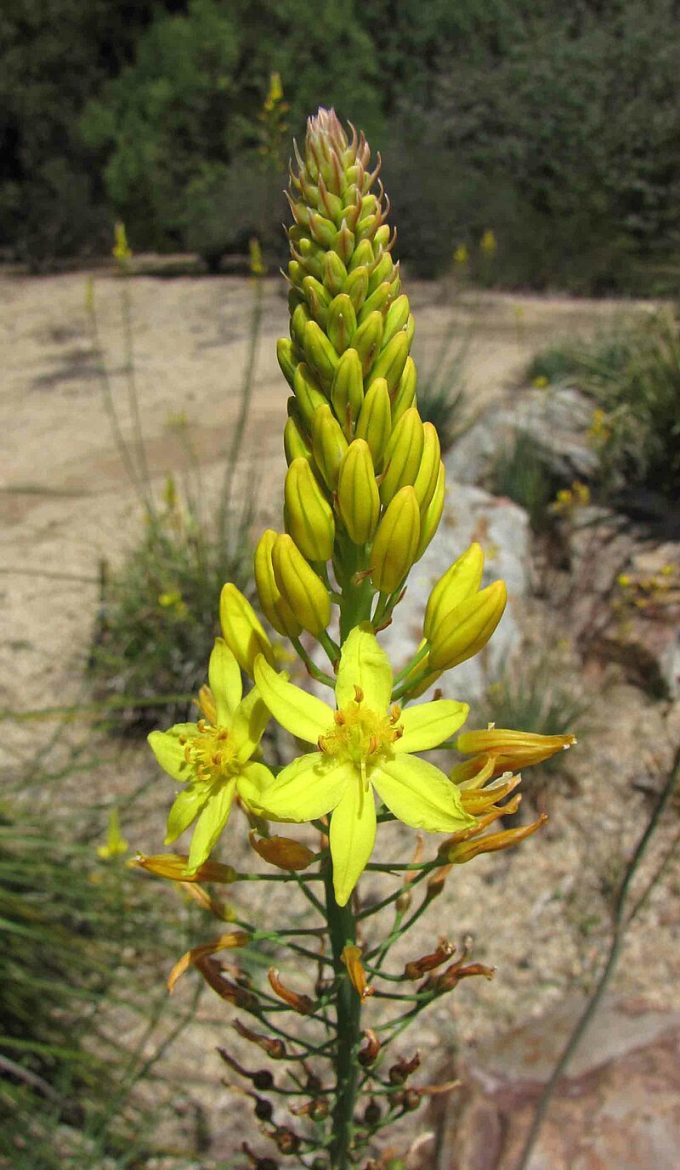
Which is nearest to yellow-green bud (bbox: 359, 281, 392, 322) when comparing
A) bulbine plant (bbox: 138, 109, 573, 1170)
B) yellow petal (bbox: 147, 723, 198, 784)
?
bulbine plant (bbox: 138, 109, 573, 1170)

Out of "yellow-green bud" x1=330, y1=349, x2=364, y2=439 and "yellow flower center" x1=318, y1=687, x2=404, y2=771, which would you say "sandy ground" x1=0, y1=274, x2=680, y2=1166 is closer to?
"yellow-green bud" x1=330, y1=349, x2=364, y2=439

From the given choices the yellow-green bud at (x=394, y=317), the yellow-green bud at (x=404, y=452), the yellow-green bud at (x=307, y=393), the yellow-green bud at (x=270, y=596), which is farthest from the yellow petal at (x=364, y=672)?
the yellow-green bud at (x=394, y=317)

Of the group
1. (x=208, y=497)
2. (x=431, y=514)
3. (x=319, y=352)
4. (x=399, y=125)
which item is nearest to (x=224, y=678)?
(x=431, y=514)

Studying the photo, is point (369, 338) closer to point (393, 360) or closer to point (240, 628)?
point (393, 360)

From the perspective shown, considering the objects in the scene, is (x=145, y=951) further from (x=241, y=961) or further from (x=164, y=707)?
(x=164, y=707)

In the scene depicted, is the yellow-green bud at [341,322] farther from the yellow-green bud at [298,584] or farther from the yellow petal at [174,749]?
the yellow petal at [174,749]

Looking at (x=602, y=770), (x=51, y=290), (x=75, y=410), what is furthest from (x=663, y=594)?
(x=51, y=290)
